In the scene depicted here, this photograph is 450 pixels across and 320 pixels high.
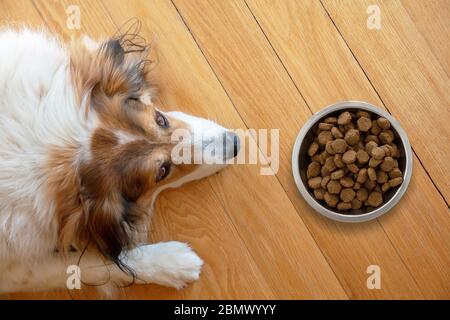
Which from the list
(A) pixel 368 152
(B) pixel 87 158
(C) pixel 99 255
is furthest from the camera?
(A) pixel 368 152

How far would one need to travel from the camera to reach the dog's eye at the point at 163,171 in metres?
1.37

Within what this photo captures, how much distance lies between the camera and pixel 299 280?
5.71 ft

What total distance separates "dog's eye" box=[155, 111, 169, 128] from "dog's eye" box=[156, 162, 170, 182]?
107 millimetres

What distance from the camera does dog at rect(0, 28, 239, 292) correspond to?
1155 mm

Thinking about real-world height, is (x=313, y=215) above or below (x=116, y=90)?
below

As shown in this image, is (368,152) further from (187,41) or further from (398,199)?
(187,41)

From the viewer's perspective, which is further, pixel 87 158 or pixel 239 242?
pixel 239 242

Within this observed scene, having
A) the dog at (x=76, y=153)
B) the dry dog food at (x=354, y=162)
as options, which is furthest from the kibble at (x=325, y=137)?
the dog at (x=76, y=153)

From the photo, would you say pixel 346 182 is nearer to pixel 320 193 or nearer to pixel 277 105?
pixel 320 193

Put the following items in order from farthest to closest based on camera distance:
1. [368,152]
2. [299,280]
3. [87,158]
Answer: [299,280], [368,152], [87,158]

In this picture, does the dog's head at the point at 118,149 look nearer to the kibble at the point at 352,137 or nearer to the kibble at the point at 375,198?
the kibble at the point at 352,137
